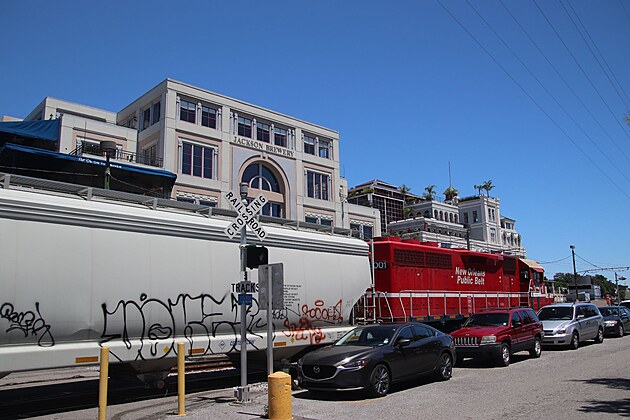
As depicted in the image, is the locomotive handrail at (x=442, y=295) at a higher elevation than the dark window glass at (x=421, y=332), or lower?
higher

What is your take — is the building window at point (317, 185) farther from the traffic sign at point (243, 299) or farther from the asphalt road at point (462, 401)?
the traffic sign at point (243, 299)

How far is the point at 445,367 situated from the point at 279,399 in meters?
5.83

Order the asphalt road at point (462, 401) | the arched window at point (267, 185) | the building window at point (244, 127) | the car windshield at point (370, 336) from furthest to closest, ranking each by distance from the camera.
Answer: the arched window at point (267, 185)
the building window at point (244, 127)
the car windshield at point (370, 336)
the asphalt road at point (462, 401)

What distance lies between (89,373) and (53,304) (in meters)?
7.88

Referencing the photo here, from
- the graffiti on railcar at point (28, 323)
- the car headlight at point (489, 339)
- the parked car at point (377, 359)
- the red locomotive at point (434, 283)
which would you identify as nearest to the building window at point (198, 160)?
the red locomotive at point (434, 283)

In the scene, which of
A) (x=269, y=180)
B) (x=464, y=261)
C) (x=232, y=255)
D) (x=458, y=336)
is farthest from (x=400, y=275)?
(x=269, y=180)

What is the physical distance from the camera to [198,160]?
4212cm

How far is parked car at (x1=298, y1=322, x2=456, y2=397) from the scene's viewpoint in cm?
1051

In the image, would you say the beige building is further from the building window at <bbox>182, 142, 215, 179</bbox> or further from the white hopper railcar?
the white hopper railcar

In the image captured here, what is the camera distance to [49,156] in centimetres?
2961

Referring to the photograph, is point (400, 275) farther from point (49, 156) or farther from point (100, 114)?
point (100, 114)

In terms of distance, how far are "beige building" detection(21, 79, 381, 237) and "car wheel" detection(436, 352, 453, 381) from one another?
97.7 feet

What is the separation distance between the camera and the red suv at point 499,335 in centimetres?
1493

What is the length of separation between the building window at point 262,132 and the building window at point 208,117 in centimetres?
443
